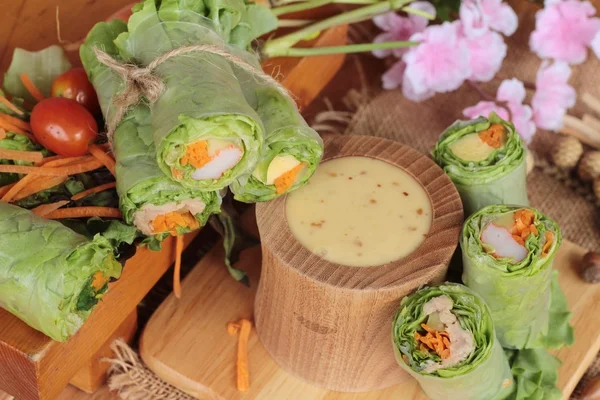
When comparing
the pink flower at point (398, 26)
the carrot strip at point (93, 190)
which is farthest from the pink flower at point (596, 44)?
the carrot strip at point (93, 190)

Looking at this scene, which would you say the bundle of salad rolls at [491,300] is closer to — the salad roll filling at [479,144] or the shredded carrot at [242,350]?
the salad roll filling at [479,144]

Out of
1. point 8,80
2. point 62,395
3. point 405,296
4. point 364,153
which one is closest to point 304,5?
point 364,153

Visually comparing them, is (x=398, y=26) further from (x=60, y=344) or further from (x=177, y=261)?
(x=60, y=344)

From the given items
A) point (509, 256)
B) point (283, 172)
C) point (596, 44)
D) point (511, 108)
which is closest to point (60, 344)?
point (283, 172)

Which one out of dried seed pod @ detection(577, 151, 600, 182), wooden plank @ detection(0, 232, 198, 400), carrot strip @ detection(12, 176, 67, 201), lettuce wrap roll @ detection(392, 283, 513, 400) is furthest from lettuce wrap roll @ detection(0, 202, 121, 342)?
dried seed pod @ detection(577, 151, 600, 182)

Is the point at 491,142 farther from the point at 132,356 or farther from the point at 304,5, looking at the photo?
the point at 132,356

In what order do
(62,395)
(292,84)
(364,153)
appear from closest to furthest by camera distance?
(364,153) < (62,395) < (292,84)
